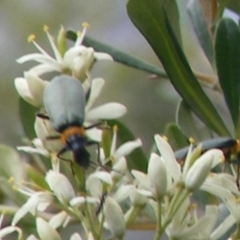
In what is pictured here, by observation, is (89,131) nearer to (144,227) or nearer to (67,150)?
(67,150)

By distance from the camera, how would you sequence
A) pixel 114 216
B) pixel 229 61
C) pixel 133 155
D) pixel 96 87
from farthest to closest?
1. pixel 133 155
2. pixel 229 61
3. pixel 96 87
4. pixel 114 216

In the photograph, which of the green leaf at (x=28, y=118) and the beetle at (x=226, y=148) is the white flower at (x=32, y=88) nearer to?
the beetle at (x=226, y=148)

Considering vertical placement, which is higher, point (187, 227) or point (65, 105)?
point (65, 105)

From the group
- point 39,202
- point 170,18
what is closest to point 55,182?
point 39,202

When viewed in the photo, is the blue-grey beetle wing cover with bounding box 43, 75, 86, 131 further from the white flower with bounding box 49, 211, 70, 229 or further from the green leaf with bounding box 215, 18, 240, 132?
the green leaf with bounding box 215, 18, 240, 132

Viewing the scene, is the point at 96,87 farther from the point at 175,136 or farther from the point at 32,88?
the point at 175,136

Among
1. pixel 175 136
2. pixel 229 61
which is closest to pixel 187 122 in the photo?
pixel 175 136
